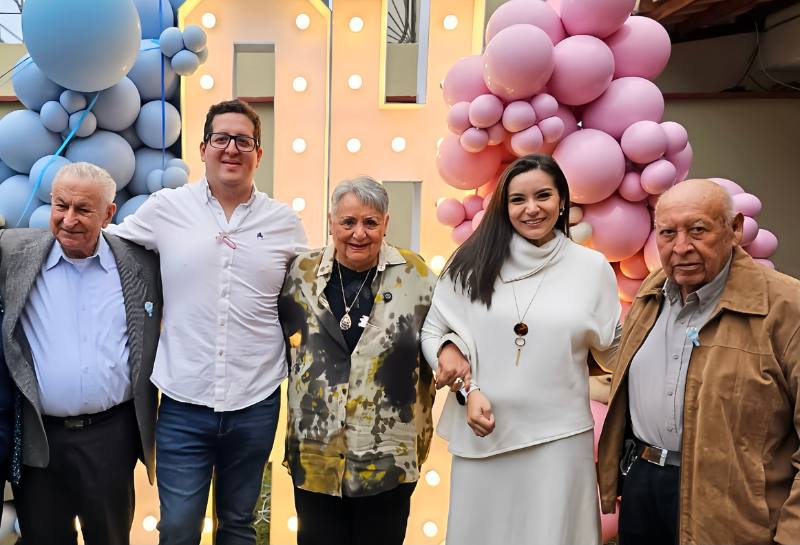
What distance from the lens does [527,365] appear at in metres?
1.61

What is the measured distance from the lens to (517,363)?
162 cm

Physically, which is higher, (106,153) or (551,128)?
(551,128)

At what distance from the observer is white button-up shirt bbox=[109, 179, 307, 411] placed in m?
1.84

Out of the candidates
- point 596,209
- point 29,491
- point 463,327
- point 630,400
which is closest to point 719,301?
point 630,400

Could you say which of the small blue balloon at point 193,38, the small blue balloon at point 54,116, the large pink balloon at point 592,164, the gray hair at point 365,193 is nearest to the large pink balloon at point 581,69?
the large pink balloon at point 592,164

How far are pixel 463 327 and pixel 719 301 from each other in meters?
0.65

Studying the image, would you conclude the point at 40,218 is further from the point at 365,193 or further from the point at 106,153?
the point at 365,193

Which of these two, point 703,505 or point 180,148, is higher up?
point 180,148

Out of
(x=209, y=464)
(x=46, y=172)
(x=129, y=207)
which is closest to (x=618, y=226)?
(x=209, y=464)

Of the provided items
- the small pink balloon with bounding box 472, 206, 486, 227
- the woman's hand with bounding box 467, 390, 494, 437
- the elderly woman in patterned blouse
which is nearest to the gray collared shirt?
the woman's hand with bounding box 467, 390, 494, 437

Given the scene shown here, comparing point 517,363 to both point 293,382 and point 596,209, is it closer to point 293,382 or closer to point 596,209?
point 293,382

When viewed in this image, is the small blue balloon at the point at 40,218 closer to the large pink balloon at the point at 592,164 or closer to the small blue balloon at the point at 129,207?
the small blue balloon at the point at 129,207

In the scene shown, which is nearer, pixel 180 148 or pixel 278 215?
pixel 278 215

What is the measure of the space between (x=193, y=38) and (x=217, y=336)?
1294 mm
